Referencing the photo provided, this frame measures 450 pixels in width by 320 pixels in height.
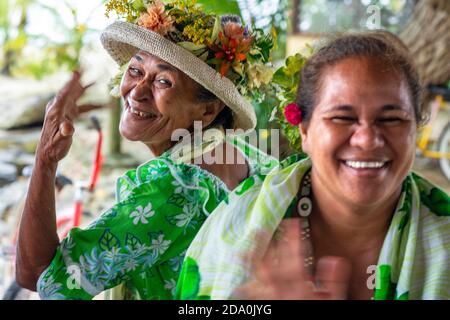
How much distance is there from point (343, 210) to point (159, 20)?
0.65 metres

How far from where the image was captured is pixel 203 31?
1.44m

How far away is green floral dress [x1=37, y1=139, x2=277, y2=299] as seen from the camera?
4.17ft

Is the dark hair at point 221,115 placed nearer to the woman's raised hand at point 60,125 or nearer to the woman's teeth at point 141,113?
the woman's teeth at point 141,113

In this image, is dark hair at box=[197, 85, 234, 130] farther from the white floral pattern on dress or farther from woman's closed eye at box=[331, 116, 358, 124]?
woman's closed eye at box=[331, 116, 358, 124]

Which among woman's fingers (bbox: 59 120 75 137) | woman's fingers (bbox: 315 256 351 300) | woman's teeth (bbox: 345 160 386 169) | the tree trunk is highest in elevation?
the tree trunk

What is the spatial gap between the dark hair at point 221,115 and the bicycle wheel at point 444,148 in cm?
362

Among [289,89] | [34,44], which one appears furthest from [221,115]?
[34,44]

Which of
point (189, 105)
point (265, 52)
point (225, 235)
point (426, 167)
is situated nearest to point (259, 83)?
point (265, 52)

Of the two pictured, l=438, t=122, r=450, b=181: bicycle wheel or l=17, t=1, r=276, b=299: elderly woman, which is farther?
l=438, t=122, r=450, b=181: bicycle wheel

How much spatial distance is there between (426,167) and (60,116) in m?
4.21

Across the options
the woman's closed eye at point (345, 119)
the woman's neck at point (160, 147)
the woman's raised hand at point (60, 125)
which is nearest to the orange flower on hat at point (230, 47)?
the woman's neck at point (160, 147)

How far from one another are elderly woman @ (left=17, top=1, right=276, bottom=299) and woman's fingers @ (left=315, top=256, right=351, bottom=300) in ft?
1.43

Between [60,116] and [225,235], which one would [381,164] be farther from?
[60,116]

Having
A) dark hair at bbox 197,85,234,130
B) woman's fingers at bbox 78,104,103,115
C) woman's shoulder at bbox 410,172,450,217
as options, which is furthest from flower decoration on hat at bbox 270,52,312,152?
woman's fingers at bbox 78,104,103,115
